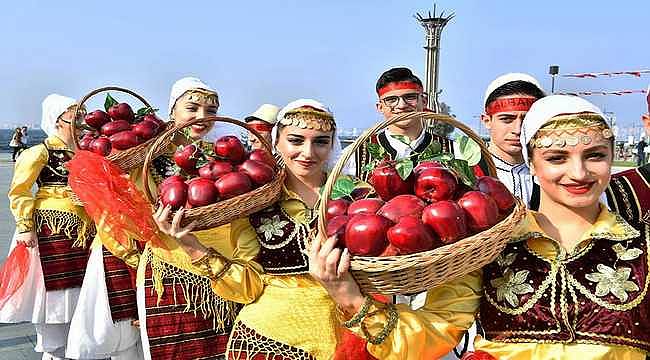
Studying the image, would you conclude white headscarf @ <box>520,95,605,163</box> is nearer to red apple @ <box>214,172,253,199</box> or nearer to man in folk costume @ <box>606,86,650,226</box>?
man in folk costume @ <box>606,86,650,226</box>

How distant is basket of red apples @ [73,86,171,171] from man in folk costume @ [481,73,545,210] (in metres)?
1.87

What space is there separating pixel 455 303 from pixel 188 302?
1857mm

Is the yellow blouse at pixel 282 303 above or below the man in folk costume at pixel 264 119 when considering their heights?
below

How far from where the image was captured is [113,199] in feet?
9.93

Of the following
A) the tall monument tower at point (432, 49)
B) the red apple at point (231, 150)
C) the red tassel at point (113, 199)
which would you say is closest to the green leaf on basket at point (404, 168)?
the red apple at point (231, 150)

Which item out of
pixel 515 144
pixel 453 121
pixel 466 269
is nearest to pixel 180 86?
pixel 515 144

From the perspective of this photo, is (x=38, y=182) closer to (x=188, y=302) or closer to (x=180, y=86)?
(x=180, y=86)

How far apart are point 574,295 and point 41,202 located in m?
3.71

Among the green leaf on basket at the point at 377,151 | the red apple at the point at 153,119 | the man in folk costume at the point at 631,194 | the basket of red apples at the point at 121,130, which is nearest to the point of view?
the green leaf on basket at the point at 377,151

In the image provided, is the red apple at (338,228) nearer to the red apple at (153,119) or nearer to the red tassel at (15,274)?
the red apple at (153,119)

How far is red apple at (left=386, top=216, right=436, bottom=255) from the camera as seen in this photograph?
5.11ft

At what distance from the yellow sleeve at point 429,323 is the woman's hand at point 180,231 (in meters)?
1.01

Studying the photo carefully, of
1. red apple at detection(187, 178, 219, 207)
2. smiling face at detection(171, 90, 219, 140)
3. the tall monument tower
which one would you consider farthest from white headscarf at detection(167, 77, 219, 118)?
the tall monument tower

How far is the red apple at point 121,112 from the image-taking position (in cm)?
403
